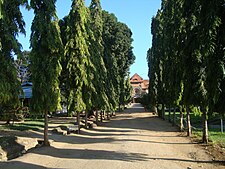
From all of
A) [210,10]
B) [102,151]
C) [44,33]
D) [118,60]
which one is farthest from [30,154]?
[118,60]

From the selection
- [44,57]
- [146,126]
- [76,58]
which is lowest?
[146,126]

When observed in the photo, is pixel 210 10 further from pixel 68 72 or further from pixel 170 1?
pixel 170 1

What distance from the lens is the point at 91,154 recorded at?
47.3 feet

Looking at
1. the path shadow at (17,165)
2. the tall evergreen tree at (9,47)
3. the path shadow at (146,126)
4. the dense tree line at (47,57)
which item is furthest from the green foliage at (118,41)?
the path shadow at (17,165)

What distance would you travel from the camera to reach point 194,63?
58.2 feet

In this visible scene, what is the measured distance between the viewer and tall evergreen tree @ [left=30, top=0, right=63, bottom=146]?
1652 cm

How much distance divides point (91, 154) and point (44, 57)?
5379 mm

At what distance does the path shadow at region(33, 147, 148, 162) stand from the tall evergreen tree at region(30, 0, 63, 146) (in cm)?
232

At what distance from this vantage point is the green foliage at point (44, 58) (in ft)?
54.2

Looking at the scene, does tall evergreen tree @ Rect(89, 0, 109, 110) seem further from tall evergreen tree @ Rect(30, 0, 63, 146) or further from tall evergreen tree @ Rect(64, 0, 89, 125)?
tall evergreen tree @ Rect(30, 0, 63, 146)

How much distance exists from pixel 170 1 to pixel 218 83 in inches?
661

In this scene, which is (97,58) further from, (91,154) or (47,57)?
(91,154)

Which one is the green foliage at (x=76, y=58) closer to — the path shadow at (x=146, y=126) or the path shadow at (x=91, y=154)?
the path shadow at (x=146, y=126)

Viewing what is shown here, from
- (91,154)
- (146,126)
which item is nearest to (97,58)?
(146,126)
